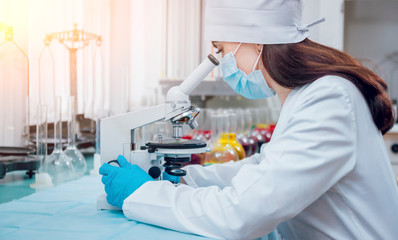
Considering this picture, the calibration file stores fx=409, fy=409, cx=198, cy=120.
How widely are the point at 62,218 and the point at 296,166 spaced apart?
666mm

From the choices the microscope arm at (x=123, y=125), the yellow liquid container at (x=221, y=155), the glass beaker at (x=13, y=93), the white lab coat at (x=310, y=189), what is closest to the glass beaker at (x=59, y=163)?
the glass beaker at (x=13, y=93)

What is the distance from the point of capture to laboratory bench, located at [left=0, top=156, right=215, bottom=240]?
1.00 m

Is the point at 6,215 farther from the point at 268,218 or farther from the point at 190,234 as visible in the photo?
the point at 268,218

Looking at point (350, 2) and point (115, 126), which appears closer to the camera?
point (115, 126)

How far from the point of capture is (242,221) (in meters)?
0.95

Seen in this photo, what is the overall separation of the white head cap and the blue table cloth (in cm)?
65

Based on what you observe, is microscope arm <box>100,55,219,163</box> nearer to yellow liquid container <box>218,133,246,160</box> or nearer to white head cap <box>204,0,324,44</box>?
white head cap <box>204,0,324,44</box>

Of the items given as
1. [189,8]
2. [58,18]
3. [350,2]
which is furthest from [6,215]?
[350,2]

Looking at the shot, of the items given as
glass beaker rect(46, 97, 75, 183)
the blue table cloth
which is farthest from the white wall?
the blue table cloth

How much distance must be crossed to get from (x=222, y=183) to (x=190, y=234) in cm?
46

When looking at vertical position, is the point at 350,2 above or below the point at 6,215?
above

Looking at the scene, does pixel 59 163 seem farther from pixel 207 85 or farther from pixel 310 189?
pixel 207 85

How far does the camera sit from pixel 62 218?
1152mm

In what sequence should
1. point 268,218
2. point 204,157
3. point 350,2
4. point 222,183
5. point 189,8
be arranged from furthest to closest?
point 350,2 → point 189,8 → point 204,157 → point 222,183 → point 268,218
